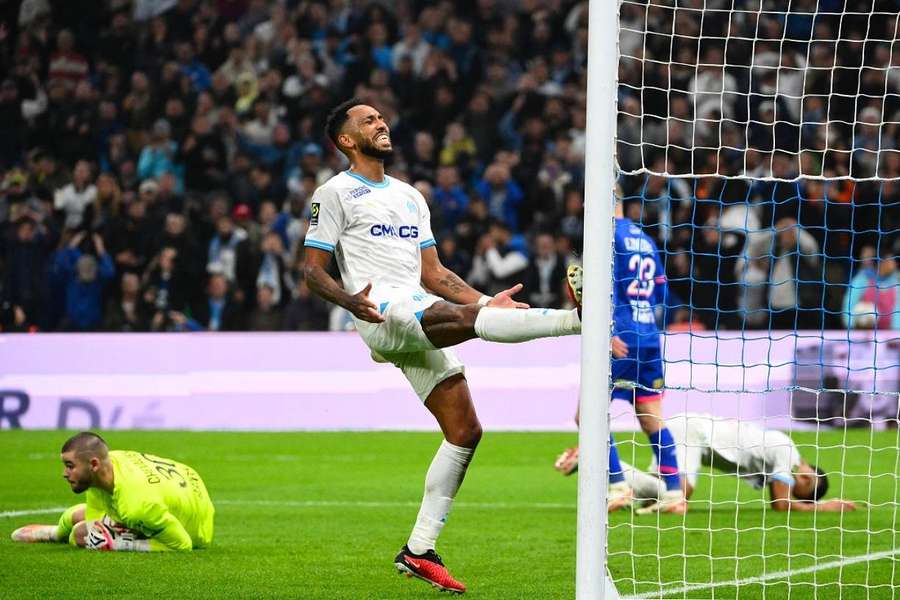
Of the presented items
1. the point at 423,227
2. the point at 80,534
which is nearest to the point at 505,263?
the point at 80,534

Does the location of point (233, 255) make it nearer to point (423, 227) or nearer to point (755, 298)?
point (755, 298)

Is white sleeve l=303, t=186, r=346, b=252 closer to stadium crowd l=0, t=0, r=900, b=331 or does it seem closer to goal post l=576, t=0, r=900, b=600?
goal post l=576, t=0, r=900, b=600

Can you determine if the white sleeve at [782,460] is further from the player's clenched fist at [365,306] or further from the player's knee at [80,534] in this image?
the player's knee at [80,534]

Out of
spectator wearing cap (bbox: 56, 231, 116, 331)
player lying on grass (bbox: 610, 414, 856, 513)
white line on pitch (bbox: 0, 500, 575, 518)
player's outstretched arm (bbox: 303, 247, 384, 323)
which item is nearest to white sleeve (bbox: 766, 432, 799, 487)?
player lying on grass (bbox: 610, 414, 856, 513)

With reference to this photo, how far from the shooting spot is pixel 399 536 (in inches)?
A: 328

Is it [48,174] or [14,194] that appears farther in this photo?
[48,174]

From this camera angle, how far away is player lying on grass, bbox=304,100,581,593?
6.23 m

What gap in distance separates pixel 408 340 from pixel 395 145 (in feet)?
41.4

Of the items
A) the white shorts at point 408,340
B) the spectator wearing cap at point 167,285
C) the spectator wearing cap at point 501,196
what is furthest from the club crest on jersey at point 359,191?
the spectator wearing cap at point 501,196

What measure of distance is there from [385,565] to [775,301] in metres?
9.97

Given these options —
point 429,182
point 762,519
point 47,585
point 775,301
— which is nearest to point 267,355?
point 429,182

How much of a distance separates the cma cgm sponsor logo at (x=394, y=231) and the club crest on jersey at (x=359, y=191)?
0.17 metres

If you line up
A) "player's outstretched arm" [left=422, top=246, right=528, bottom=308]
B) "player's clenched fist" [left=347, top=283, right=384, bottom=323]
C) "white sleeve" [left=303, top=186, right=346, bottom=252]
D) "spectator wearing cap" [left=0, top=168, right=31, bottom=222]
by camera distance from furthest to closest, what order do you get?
"spectator wearing cap" [left=0, top=168, right=31, bottom=222]
"player's outstretched arm" [left=422, top=246, right=528, bottom=308]
"white sleeve" [left=303, top=186, right=346, bottom=252]
"player's clenched fist" [left=347, top=283, right=384, bottom=323]

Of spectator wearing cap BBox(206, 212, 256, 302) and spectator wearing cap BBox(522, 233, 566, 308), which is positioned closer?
spectator wearing cap BBox(522, 233, 566, 308)
